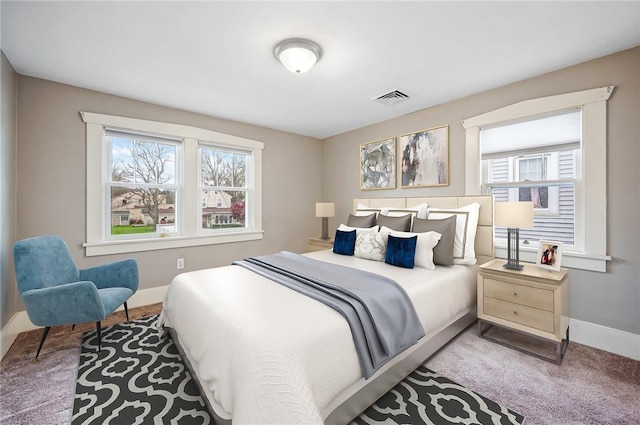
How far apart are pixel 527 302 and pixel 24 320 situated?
456 centimetres

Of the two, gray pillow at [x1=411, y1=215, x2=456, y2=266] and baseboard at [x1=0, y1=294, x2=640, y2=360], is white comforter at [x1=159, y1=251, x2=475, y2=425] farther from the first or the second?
baseboard at [x1=0, y1=294, x2=640, y2=360]

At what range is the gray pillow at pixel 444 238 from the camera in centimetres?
257

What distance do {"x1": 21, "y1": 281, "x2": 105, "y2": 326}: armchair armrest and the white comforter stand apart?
60cm

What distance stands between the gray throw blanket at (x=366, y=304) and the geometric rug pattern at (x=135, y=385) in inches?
36.1

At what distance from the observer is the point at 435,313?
6.64 feet

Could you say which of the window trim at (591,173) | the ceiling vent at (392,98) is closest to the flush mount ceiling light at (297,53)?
the ceiling vent at (392,98)

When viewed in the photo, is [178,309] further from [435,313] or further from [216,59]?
[216,59]

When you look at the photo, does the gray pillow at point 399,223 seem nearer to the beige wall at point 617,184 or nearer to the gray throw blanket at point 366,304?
the gray throw blanket at point 366,304

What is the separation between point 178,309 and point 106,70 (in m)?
2.28

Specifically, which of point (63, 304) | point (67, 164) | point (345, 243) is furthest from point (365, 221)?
point (67, 164)

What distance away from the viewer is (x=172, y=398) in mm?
1685

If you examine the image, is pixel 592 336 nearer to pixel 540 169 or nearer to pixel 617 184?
pixel 617 184

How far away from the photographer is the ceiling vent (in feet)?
9.89

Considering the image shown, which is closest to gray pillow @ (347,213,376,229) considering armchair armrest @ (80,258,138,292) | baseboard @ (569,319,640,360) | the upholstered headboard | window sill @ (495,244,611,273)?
the upholstered headboard
